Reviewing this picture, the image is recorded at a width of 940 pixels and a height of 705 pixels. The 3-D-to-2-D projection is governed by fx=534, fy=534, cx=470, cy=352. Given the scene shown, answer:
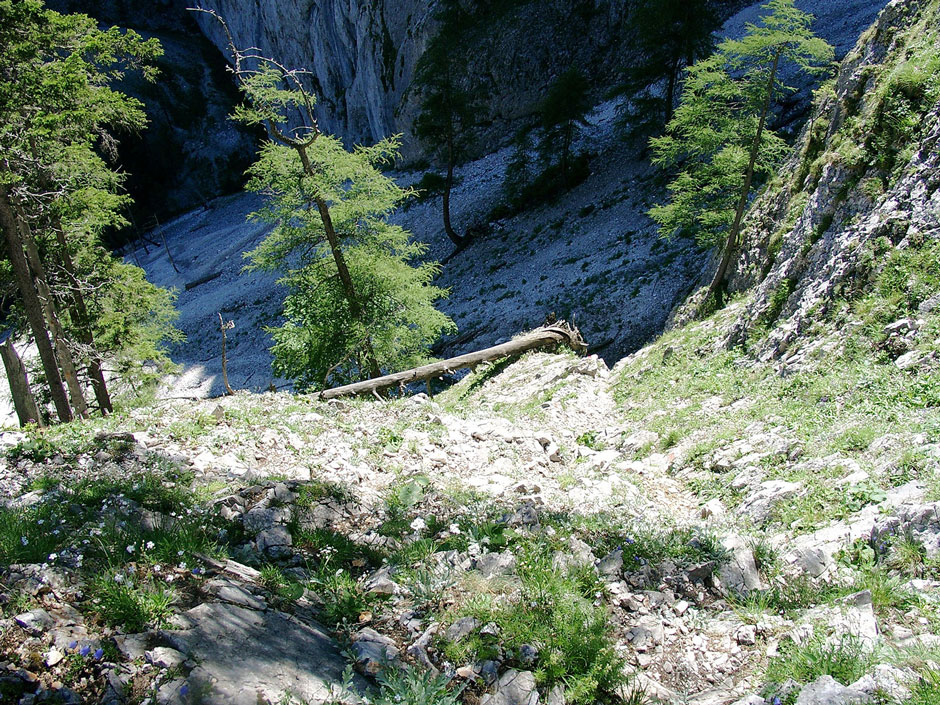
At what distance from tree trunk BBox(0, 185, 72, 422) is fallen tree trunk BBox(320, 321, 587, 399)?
6521mm

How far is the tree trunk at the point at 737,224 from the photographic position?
1414cm

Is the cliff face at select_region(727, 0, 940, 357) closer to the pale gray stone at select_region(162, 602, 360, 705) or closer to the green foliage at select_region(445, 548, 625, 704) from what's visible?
the green foliage at select_region(445, 548, 625, 704)

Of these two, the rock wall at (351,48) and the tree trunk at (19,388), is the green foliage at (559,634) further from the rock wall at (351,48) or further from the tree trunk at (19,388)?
the rock wall at (351,48)

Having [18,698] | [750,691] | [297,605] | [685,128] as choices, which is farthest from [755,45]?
[18,698]

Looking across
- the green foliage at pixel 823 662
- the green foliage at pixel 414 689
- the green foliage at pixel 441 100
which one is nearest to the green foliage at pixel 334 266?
the green foliage at pixel 414 689

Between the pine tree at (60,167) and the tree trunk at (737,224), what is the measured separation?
48.7 ft

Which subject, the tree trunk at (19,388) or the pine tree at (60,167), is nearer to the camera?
the tree trunk at (19,388)

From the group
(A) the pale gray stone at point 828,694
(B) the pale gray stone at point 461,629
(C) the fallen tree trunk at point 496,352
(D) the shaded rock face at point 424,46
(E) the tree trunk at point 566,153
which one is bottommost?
(C) the fallen tree trunk at point 496,352

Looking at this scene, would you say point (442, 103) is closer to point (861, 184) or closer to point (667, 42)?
point (667, 42)

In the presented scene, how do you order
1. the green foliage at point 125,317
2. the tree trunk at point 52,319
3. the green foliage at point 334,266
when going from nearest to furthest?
the tree trunk at point 52,319 < the green foliage at point 334,266 < the green foliage at point 125,317

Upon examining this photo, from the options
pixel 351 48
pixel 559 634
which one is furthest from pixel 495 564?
pixel 351 48

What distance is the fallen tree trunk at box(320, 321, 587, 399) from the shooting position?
14.7 metres

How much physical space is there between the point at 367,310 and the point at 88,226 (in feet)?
24.9

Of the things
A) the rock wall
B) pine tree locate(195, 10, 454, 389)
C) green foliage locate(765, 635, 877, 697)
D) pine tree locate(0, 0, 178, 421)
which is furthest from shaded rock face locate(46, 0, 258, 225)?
green foliage locate(765, 635, 877, 697)
